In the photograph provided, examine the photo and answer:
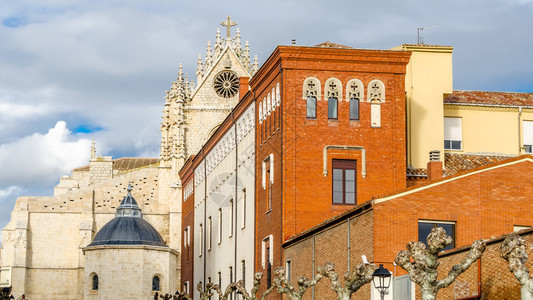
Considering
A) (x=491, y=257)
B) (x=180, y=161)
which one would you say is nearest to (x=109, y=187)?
→ (x=180, y=161)

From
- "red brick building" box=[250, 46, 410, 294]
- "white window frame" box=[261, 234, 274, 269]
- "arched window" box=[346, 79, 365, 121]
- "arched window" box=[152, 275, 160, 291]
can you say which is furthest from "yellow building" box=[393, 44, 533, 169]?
"arched window" box=[152, 275, 160, 291]

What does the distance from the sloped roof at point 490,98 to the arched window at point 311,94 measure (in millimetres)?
9995

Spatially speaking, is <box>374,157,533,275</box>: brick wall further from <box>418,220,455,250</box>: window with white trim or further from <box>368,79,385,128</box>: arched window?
<box>368,79,385,128</box>: arched window

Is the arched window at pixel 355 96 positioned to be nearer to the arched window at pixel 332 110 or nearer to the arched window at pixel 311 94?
the arched window at pixel 332 110

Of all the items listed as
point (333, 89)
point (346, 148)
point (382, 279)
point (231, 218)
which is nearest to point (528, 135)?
point (346, 148)

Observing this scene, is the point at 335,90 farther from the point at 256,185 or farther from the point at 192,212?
the point at 192,212

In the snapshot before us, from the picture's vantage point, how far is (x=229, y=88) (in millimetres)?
112188

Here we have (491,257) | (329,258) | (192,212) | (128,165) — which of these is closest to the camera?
(491,257)

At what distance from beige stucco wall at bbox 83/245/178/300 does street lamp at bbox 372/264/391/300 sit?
5858 cm

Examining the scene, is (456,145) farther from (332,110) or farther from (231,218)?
(231,218)

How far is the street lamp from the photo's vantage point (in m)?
27.7

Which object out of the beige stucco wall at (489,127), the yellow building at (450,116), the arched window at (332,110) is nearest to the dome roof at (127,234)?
the yellow building at (450,116)

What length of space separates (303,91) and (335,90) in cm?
143

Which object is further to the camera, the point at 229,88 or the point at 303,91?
the point at 229,88
